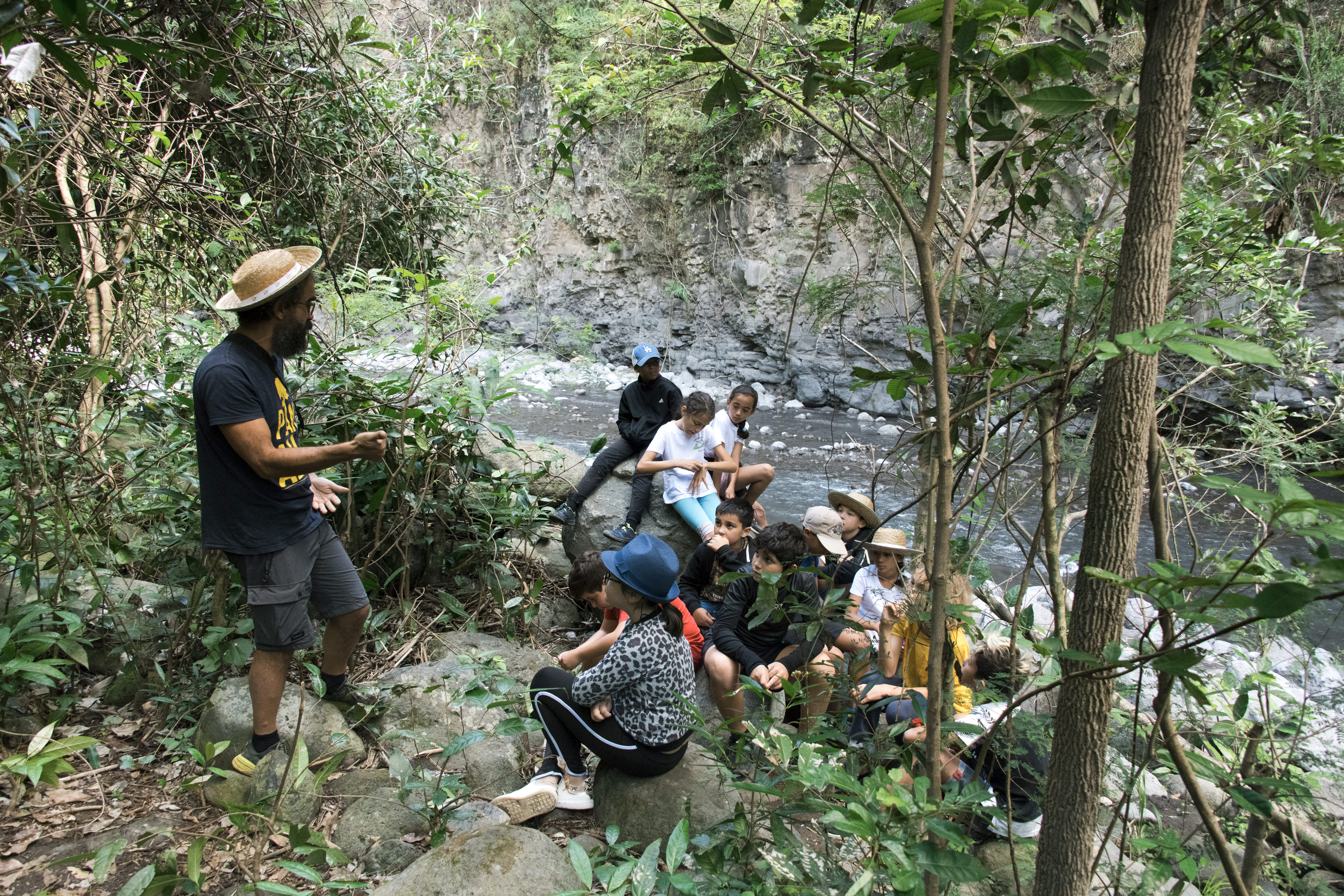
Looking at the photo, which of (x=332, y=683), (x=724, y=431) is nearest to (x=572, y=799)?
(x=332, y=683)

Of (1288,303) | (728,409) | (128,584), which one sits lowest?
(128,584)

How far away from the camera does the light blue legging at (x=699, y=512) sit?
4809mm

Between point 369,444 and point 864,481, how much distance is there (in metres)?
7.46

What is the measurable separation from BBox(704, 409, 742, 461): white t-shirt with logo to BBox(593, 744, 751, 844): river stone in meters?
2.66

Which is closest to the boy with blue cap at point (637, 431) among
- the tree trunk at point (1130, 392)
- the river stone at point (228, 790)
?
the river stone at point (228, 790)

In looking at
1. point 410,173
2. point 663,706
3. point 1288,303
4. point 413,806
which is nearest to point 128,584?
point 413,806

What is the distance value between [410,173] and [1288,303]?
5.14 m

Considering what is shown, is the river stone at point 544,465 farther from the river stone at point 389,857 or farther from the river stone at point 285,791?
the river stone at point 389,857

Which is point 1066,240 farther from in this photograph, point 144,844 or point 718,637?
point 144,844

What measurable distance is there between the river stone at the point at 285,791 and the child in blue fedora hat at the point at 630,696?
23.3 inches

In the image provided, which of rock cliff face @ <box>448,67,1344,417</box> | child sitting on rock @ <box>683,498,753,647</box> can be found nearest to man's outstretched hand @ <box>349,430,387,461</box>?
child sitting on rock @ <box>683,498,753,647</box>

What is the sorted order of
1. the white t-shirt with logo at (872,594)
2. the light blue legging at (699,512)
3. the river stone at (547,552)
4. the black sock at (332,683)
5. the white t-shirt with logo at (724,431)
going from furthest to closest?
the white t-shirt with logo at (724,431)
the light blue legging at (699,512)
the river stone at (547,552)
the white t-shirt with logo at (872,594)
the black sock at (332,683)

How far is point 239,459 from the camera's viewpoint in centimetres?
238

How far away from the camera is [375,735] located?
113 inches
